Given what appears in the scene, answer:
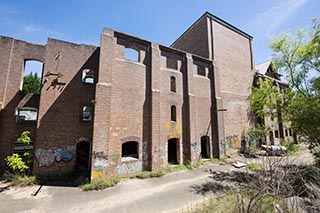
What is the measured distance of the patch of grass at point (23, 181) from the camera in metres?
8.91

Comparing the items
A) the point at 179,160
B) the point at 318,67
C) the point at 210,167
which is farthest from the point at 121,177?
the point at 318,67

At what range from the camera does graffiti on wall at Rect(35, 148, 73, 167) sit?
9.92 metres

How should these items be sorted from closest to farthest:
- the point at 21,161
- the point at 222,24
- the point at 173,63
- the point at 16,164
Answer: the point at 16,164, the point at 21,161, the point at 173,63, the point at 222,24

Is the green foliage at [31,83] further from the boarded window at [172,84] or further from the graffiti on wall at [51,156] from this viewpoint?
the boarded window at [172,84]

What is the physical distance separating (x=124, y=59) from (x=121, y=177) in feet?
26.6

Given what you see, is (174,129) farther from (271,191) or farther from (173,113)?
(271,191)

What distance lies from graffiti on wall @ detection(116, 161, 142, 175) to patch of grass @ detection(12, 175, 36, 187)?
16.2 ft

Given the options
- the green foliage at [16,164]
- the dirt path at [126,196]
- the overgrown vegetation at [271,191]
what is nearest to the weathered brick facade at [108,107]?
the green foliage at [16,164]

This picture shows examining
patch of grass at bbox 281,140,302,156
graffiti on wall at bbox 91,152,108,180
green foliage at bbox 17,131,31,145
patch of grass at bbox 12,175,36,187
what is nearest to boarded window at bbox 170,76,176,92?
graffiti on wall at bbox 91,152,108,180

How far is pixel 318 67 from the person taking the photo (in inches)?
426

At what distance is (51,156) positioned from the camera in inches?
399

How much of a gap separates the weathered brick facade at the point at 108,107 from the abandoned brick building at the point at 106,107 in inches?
2.2

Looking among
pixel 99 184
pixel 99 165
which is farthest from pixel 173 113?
pixel 99 184

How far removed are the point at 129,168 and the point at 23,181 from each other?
19.9 feet
